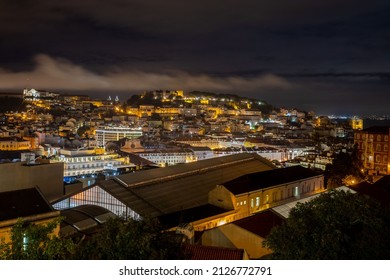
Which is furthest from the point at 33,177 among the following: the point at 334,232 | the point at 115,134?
the point at 115,134

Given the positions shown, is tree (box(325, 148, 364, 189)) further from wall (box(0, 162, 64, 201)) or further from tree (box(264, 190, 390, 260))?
tree (box(264, 190, 390, 260))

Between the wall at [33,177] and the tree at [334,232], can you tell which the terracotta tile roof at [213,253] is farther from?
the wall at [33,177]

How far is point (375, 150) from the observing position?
717 inches

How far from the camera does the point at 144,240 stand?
10.4 feet

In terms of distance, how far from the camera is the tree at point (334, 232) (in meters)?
3.54

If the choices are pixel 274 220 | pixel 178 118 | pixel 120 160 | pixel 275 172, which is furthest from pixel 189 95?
pixel 274 220

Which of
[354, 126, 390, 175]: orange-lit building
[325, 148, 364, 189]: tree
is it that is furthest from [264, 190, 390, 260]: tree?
[354, 126, 390, 175]: orange-lit building

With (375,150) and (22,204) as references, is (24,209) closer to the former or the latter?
(22,204)

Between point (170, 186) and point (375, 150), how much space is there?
37.3 feet

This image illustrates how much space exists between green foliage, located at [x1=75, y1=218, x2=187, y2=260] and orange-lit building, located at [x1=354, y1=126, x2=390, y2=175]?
52.7ft

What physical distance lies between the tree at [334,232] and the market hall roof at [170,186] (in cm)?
454

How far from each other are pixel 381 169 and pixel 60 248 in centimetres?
1714

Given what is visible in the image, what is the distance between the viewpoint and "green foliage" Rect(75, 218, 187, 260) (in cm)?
319

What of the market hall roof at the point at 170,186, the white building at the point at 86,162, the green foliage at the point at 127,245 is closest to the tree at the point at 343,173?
the market hall roof at the point at 170,186
